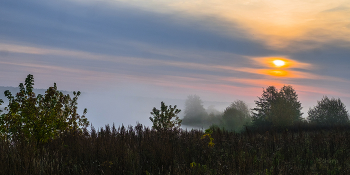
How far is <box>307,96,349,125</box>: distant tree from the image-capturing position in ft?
99.0

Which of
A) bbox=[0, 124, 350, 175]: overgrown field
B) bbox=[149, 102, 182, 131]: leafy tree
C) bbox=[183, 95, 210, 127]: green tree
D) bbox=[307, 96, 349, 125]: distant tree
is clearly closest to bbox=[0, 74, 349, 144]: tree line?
bbox=[149, 102, 182, 131]: leafy tree

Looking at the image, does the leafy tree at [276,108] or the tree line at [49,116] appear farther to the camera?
the leafy tree at [276,108]

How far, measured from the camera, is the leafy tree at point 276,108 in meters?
24.7

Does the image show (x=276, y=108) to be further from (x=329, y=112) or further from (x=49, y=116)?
(x=49, y=116)

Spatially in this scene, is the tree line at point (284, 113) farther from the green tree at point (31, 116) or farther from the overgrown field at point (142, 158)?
the green tree at point (31, 116)

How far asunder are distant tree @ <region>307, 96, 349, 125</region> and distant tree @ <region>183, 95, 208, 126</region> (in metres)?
50.2

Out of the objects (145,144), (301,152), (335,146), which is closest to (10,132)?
(145,144)

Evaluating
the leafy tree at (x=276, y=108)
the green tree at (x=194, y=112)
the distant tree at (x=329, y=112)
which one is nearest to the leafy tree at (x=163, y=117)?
the leafy tree at (x=276, y=108)

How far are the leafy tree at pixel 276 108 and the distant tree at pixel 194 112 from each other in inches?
1920

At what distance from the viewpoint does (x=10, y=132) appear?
27.3ft

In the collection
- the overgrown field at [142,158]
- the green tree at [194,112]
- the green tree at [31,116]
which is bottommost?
the overgrown field at [142,158]

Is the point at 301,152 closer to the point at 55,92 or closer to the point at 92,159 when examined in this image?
the point at 92,159

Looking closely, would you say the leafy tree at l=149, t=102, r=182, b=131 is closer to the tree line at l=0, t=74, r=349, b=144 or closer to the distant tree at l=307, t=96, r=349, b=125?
the tree line at l=0, t=74, r=349, b=144

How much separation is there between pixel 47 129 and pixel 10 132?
1.35 metres
